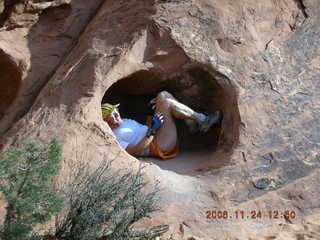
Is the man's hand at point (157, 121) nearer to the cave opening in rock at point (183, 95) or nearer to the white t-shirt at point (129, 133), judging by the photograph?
the white t-shirt at point (129, 133)

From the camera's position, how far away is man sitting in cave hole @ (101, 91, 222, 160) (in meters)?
6.15

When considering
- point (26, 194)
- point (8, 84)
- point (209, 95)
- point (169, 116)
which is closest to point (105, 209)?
point (26, 194)

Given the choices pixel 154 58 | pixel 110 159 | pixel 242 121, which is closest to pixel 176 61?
pixel 154 58

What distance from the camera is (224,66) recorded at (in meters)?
6.00

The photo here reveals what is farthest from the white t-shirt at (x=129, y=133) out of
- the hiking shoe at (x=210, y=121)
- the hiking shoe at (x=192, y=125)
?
the hiking shoe at (x=210, y=121)

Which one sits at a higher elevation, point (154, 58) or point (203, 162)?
point (154, 58)

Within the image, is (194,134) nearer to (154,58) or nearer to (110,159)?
(154,58)

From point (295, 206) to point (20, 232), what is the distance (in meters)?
2.32

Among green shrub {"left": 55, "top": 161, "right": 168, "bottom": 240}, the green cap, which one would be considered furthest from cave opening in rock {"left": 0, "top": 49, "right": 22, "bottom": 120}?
green shrub {"left": 55, "top": 161, "right": 168, "bottom": 240}
